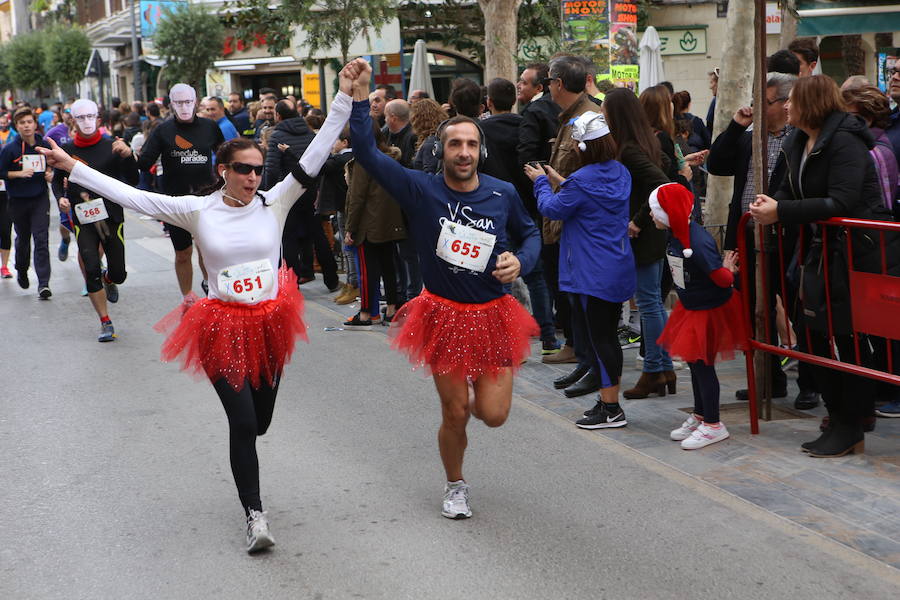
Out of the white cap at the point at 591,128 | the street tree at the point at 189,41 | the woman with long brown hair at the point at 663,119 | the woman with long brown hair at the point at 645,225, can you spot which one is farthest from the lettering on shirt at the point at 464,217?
the street tree at the point at 189,41

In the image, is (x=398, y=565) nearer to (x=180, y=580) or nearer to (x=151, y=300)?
(x=180, y=580)

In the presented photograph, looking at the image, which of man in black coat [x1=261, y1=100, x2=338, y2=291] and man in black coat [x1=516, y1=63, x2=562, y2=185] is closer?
man in black coat [x1=516, y1=63, x2=562, y2=185]

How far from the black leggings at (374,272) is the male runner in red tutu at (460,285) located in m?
5.11

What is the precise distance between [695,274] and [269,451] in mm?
2687

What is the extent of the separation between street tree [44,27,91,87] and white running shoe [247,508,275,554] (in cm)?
4824

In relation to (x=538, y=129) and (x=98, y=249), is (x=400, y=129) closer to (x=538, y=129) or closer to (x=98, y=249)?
(x=538, y=129)

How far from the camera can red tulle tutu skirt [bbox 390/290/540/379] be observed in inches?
202

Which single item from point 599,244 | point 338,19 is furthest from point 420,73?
point 599,244

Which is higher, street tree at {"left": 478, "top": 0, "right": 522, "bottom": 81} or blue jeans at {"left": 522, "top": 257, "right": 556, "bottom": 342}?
street tree at {"left": 478, "top": 0, "right": 522, "bottom": 81}

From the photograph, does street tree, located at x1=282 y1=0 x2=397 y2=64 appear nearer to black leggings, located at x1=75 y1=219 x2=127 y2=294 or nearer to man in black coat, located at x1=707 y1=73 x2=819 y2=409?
black leggings, located at x1=75 y1=219 x2=127 y2=294

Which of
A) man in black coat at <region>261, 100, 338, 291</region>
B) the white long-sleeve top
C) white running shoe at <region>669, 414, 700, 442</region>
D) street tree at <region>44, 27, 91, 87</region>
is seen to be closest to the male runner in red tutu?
the white long-sleeve top

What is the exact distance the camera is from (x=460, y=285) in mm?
5199

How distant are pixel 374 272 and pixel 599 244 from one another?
12.9ft

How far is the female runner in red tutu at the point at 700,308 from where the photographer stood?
625cm
